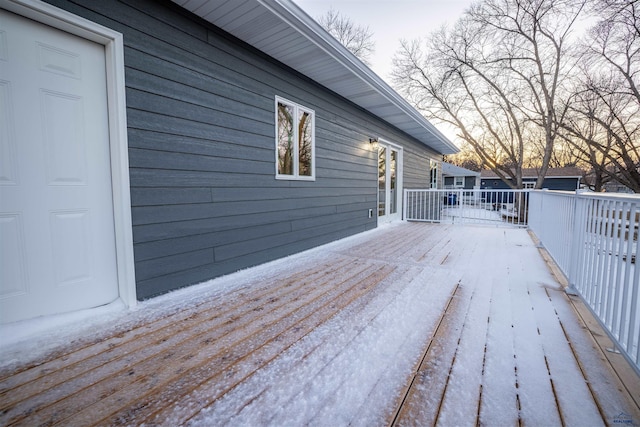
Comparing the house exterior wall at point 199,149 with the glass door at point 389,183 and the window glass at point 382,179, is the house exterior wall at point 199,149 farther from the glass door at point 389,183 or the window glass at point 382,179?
the glass door at point 389,183

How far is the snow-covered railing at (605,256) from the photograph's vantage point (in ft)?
4.55

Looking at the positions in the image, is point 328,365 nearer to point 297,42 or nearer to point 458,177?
point 297,42

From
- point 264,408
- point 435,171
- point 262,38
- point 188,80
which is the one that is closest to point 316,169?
point 262,38

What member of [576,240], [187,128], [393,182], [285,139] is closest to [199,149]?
[187,128]

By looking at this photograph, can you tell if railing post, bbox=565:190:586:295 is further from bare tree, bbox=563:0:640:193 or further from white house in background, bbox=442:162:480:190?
white house in background, bbox=442:162:480:190

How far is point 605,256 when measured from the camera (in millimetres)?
1743

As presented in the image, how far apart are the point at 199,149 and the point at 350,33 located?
11.3m

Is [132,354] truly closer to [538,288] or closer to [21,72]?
[21,72]

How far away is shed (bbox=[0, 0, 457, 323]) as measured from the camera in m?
1.79

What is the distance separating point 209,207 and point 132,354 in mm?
1476

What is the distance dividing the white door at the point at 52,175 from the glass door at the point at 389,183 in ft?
17.9

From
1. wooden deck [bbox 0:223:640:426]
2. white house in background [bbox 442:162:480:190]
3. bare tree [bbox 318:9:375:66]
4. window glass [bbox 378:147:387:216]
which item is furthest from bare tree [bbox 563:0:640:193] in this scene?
white house in background [bbox 442:162:480:190]

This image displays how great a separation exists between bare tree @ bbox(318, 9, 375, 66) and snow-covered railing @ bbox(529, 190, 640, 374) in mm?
10752

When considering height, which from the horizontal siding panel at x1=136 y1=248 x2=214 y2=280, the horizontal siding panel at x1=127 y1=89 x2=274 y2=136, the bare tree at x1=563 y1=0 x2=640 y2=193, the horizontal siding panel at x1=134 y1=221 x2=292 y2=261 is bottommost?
the horizontal siding panel at x1=136 y1=248 x2=214 y2=280
